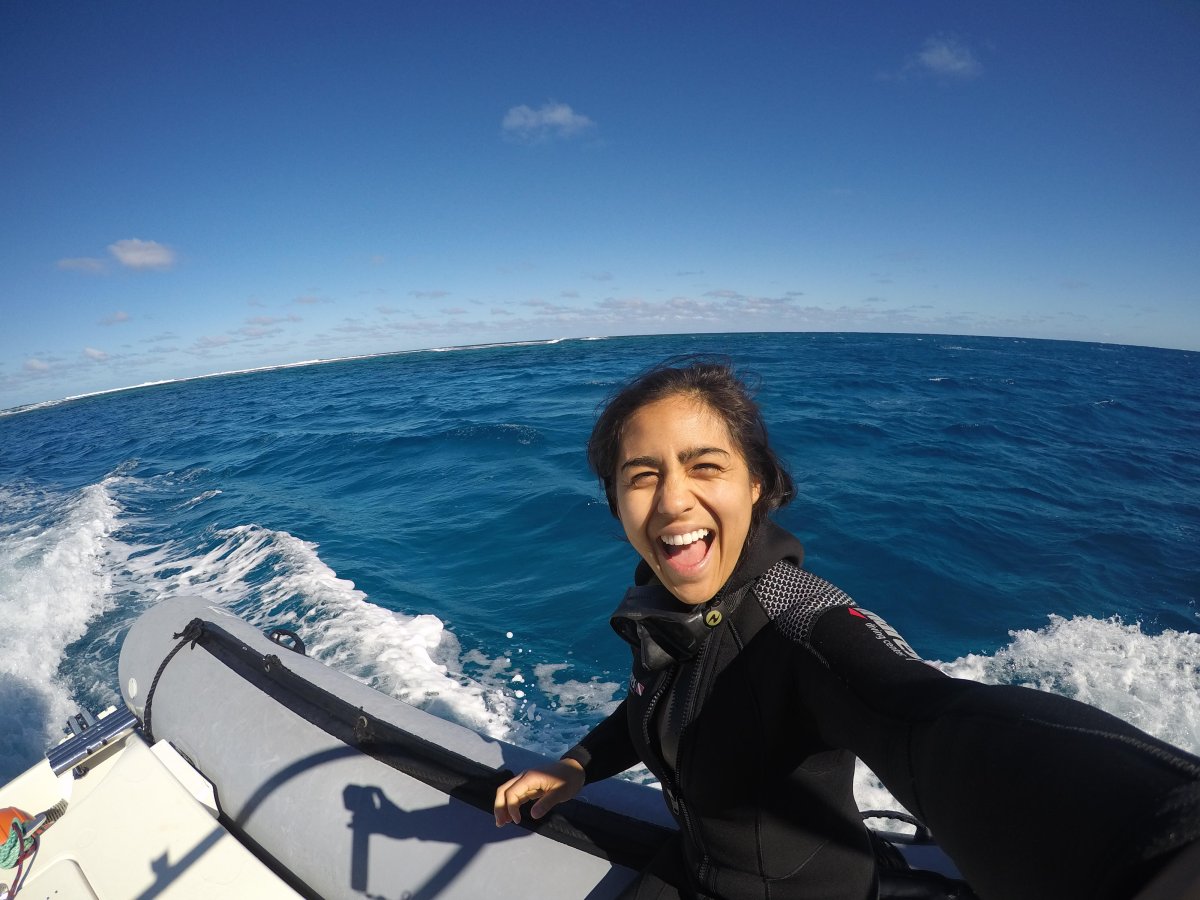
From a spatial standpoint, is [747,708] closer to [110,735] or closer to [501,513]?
[110,735]

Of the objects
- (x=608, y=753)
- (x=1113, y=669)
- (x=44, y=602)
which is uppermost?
(x=608, y=753)

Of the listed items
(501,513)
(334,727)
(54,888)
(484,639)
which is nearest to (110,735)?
(54,888)

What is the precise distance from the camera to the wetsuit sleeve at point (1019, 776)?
461 millimetres

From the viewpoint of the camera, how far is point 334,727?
7.29ft


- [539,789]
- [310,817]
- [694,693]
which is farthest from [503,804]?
[310,817]

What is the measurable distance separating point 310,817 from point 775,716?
2036 mm

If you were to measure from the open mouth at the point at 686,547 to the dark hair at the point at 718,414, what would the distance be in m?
0.18

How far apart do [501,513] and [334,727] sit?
18.4 feet

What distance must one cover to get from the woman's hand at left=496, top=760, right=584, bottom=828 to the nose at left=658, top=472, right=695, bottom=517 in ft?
3.57

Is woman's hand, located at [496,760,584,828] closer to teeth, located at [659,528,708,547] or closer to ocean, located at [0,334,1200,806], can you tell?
teeth, located at [659,528,708,547]

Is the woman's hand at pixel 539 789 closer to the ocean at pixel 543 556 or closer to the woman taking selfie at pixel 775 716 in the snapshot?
the woman taking selfie at pixel 775 716

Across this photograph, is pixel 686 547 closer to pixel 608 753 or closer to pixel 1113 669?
pixel 608 753

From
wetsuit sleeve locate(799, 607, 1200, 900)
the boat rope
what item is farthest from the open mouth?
the boat rope

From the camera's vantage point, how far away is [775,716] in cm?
103
